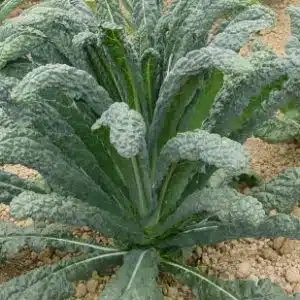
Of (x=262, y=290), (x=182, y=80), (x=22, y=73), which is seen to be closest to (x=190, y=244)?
(x=262, y=290)

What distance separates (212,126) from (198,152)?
26 cm

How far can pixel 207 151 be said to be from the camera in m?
1.44

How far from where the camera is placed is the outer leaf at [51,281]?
175 centimetres

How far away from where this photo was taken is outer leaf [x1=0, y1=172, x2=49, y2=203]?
1961mm

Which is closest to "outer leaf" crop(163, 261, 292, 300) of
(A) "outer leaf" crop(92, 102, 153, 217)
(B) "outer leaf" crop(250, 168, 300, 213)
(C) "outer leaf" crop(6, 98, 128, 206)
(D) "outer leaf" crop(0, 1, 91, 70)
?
(B) "outer leaf" crop(250, 168, 300, 213)

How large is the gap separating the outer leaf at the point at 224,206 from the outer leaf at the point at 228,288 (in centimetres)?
22

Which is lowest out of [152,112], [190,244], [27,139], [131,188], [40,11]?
[190,244]

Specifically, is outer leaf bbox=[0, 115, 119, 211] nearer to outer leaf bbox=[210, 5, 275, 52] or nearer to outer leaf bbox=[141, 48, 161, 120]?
outer leaf bbox=[141, 48, 161, 120]

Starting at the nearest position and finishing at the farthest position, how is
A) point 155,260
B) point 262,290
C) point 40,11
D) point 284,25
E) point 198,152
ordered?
point 198,152 → point 40,11 → point 262,290 → point 155,260 → point 284,25

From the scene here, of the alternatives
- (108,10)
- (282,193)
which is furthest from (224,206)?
(108,10)

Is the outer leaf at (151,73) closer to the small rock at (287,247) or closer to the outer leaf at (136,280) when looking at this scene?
the outer leaf at (136,280)

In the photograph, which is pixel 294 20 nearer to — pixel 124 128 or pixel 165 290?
pixel 124 128

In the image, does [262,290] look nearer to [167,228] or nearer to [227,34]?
[167,228]

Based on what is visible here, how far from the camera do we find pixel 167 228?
186 cm
